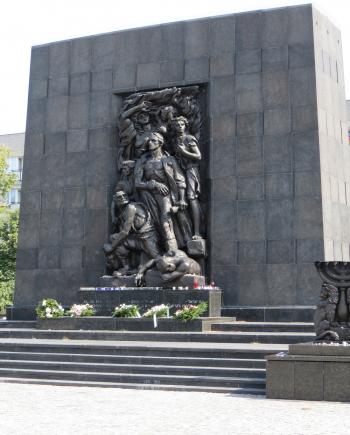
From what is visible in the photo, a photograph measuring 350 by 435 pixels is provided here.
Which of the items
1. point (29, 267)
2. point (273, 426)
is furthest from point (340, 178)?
point (273, 426)

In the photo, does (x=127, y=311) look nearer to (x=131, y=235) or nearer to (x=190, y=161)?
(x=131, y=235)

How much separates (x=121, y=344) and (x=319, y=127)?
28.5 feet

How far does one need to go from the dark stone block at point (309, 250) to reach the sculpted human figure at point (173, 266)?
2.97 meters

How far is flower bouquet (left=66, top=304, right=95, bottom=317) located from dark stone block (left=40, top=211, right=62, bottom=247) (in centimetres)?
387

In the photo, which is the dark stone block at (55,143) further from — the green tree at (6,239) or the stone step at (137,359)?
the green tree at (6,239)

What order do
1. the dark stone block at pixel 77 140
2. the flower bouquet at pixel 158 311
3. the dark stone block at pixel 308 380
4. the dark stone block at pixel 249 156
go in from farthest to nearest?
the dark stone block at pixel 77 140 < the dark stone block at pixel 249 156 < the flower bouquet at pixel 158 311 < the dark stone block at pixel 308 380

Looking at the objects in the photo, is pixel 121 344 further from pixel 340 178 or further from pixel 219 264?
pixel 340 178

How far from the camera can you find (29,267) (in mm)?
23125

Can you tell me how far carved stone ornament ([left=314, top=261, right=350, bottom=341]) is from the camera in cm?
1280

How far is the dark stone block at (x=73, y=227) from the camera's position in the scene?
73.6 feet

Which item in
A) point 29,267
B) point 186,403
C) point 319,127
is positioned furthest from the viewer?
point 29,267

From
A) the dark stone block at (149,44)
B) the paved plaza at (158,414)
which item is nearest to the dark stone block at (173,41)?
the dark stone block at (149,44)

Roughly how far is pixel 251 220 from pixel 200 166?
241 centimetres

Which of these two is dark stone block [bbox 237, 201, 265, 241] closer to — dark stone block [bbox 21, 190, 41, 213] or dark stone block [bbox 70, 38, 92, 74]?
dark stone block [bbox 21, 190, 41, 213]
